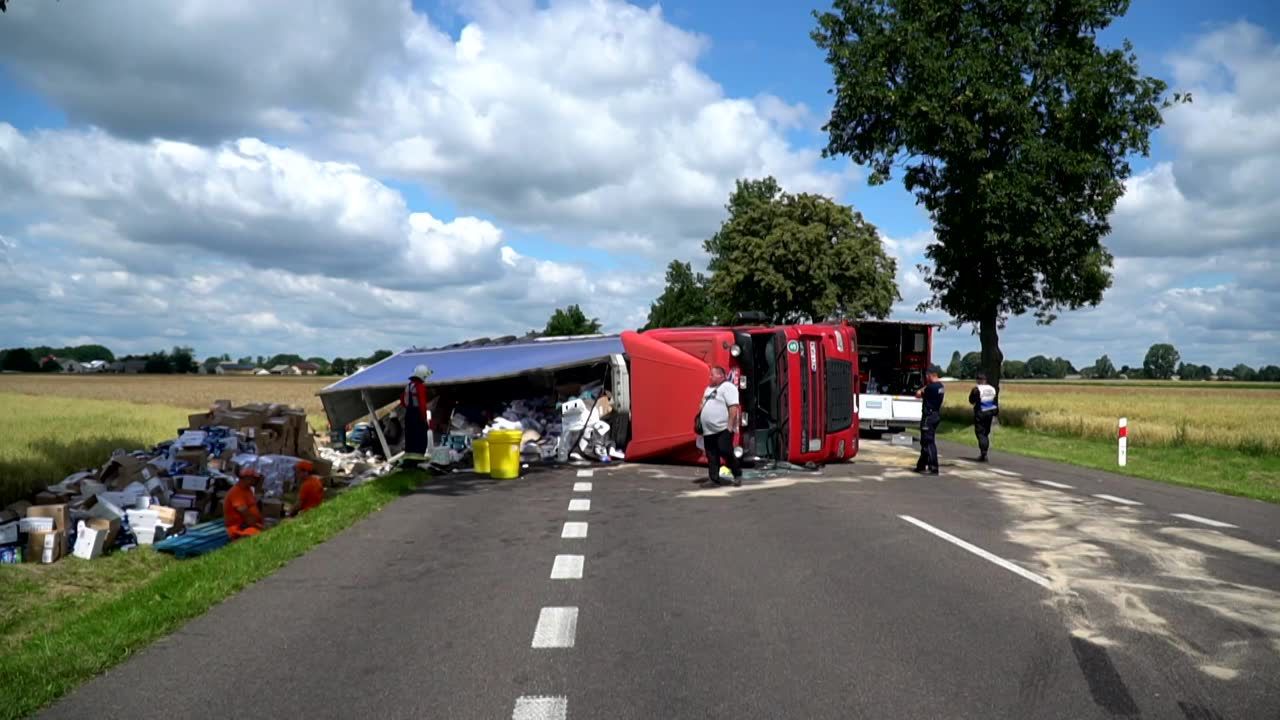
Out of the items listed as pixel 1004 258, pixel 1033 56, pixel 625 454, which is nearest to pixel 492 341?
pixel 625 454

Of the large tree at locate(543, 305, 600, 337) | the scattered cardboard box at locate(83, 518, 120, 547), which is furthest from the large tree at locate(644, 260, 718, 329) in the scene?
the scattered cardboard box at locate(83, 518, 120, 547)

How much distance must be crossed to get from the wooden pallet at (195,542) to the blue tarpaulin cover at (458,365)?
7.88 meters

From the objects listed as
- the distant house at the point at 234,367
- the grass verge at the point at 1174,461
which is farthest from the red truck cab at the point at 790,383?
the distant house at the point at 234,367

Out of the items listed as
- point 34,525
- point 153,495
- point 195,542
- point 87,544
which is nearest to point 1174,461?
point 195,542

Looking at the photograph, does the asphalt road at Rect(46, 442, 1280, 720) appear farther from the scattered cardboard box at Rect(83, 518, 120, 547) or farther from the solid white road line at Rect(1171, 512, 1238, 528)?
the scattered cardboard box at Rect(83, 518, 120, 547)

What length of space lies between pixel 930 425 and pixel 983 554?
788cm

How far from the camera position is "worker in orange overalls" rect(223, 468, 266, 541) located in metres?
10.4

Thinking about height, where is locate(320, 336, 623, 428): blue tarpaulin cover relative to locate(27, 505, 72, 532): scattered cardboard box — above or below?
above

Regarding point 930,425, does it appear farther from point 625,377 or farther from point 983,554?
point 983,554

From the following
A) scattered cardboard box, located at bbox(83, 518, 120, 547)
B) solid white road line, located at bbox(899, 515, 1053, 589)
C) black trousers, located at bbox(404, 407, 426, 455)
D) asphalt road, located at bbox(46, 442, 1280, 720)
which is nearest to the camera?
asphalt road, located at bbox(46, 442, 1280, 720)

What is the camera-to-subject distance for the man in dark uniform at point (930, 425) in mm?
15367

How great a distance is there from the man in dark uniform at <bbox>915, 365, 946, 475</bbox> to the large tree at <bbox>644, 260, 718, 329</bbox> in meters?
56.2

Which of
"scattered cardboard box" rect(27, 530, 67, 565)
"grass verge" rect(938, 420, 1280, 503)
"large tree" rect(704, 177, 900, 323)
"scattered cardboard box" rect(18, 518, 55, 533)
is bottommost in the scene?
"grass verge" rect(938, 420, 1280, 503)

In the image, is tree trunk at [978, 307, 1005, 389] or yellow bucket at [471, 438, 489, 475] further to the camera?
tree trunk at [978, 307, 1005, 389]
